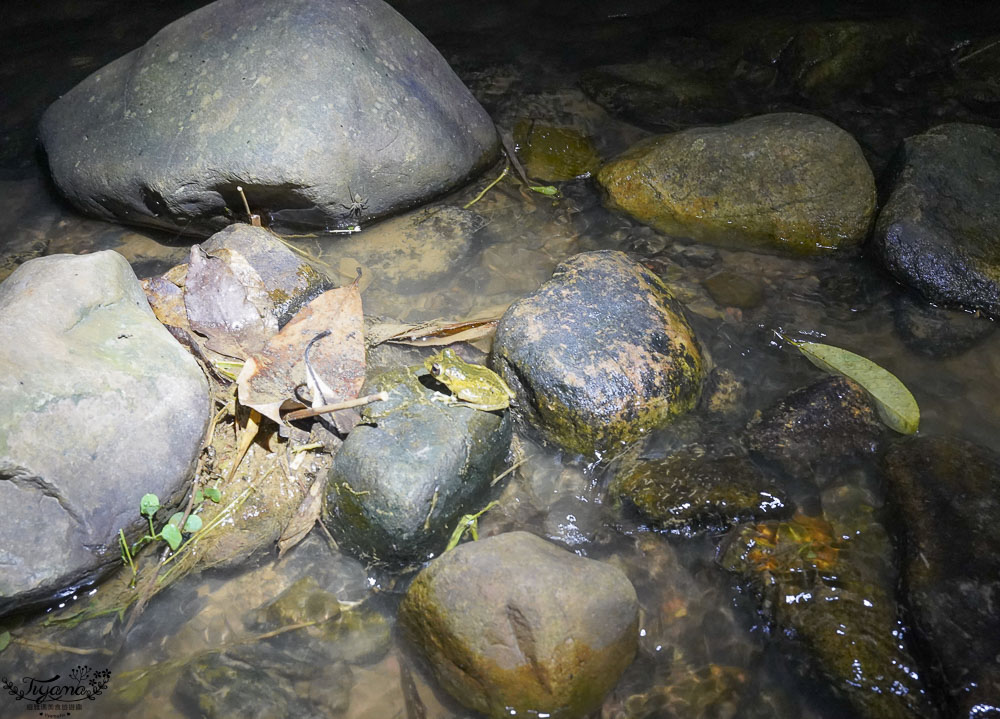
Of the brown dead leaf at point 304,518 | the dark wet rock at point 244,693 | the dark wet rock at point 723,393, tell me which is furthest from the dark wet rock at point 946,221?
the dark wet rock at point 244,693

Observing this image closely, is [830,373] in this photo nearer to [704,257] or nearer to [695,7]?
[704,257]

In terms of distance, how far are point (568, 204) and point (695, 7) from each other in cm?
267

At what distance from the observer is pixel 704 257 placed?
3689 mm

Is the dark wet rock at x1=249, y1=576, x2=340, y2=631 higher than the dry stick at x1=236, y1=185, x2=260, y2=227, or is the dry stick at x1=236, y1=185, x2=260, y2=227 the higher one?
the dry stick at x1=236, y1=185, x2=260, y2=227

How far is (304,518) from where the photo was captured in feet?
8.59

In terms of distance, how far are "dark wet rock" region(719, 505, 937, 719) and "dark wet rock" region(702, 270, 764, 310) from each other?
3.76 ft

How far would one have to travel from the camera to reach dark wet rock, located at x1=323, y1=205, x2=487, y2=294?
3.59 meters

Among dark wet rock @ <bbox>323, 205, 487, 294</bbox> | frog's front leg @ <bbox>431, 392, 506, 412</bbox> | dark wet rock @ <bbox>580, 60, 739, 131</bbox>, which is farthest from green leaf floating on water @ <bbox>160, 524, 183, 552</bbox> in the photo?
dark wet rock @ <bbox>580, 60, 739, 131</bbox>

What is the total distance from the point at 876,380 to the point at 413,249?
2.23 metres

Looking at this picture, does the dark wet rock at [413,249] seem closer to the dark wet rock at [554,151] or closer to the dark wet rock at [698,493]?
the dark wet rock at [554,151]

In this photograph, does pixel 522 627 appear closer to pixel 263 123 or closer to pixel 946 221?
pixel 263 123

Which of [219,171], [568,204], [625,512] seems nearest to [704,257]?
[568,204]

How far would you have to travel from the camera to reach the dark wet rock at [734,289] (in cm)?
347

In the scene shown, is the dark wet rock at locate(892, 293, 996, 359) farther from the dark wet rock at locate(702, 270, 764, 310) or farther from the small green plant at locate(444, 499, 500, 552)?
the small green plant at locate(444, 499, 500, 552)
